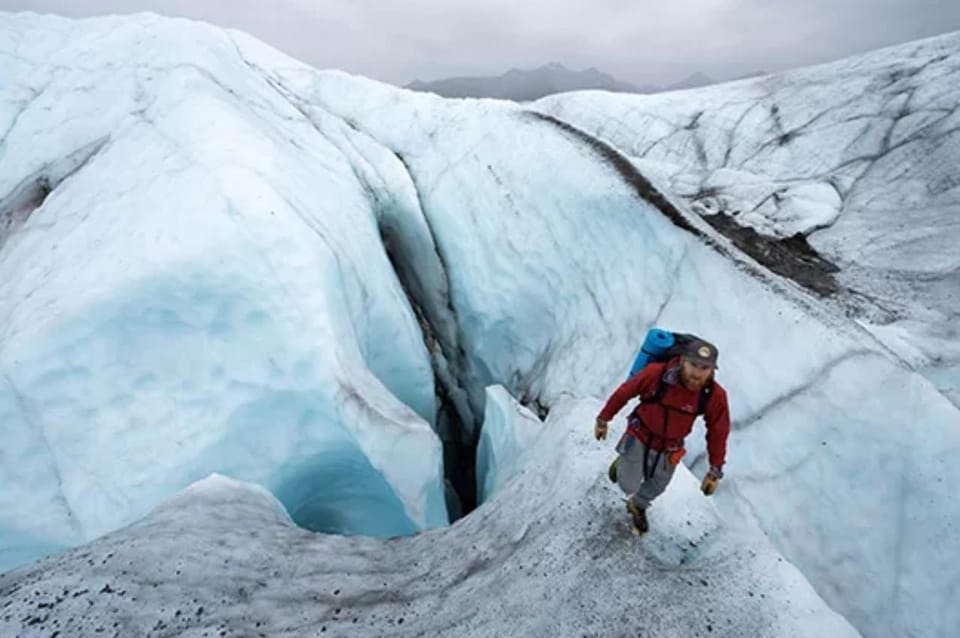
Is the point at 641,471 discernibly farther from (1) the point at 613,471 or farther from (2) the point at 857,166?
(2) the point at 857,166

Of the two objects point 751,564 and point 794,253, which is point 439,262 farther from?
point 751,564

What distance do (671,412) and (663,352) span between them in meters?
0.33

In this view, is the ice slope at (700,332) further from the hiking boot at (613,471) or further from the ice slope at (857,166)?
the hiking boot at (613,471)

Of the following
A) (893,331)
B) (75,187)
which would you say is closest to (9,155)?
(75,187)

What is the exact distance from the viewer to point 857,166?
377 inches

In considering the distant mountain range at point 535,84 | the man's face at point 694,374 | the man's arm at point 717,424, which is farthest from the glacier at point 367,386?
the distant mountain range at point 535,84

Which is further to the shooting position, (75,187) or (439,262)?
(439,262)

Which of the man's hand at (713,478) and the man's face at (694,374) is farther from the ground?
the man's face at (694,374)

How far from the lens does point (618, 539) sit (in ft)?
8.52

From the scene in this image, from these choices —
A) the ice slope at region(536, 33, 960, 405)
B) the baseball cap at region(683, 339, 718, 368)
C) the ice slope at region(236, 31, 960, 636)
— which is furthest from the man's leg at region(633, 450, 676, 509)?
the ice slope at region(536, 33, 960, 405)

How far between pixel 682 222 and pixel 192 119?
19.5 ft

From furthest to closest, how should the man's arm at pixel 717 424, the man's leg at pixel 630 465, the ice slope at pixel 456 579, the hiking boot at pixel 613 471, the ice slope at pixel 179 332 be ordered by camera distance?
the ice slope at pixel 179 332, the hiking boot at pixel 613 471, the man's leg at pixel 630 465, the man's arm at pixel 717 424, the ice slope at pixel 456 579

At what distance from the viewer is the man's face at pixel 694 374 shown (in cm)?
221

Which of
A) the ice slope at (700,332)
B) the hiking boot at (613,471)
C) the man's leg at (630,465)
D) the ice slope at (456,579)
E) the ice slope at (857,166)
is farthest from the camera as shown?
the ice slope at (857,166)
